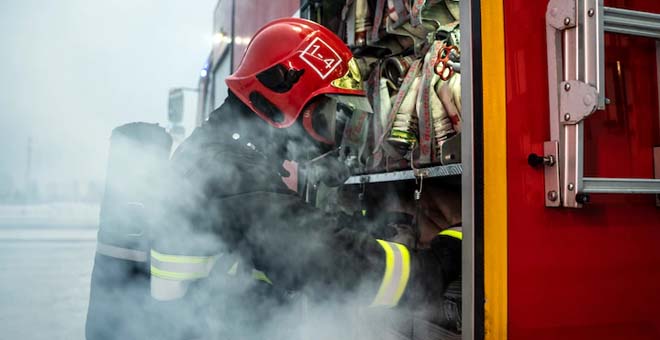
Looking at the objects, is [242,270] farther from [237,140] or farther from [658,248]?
[658,248]

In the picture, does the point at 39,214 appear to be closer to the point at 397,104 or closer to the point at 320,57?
the point at 320,57

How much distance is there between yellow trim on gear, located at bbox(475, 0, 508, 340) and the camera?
46.4 inches

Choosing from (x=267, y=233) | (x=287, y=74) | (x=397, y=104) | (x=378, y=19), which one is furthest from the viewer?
(x=378, y=19)

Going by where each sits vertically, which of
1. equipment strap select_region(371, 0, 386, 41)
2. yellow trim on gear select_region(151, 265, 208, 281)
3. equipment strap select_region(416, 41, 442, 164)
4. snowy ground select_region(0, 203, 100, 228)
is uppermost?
equipment strap select_region(371, 0, 386, 41)

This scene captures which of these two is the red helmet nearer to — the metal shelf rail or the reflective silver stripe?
the metal shelf rail

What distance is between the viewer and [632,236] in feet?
4.31

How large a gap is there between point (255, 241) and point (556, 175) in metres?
0.86

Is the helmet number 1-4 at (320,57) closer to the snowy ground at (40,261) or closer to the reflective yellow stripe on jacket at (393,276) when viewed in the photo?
the reflective yellow stripe on jacket at (393,276)

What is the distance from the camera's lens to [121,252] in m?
1.52

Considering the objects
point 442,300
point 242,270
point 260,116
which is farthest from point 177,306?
point 442,300

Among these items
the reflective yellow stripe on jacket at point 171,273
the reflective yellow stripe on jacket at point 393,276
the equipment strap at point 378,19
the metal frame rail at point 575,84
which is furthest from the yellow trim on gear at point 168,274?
the equipment strap at point 378,19

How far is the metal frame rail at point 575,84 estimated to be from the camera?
1159 mm

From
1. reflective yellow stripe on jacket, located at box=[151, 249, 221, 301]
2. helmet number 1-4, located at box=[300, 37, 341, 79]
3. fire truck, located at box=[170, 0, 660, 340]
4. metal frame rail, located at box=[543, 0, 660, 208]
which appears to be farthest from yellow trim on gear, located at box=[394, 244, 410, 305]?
helmet number 1-4, located at box=[300, 37, 341, 79]

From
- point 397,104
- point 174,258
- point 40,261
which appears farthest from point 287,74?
point 40,261
